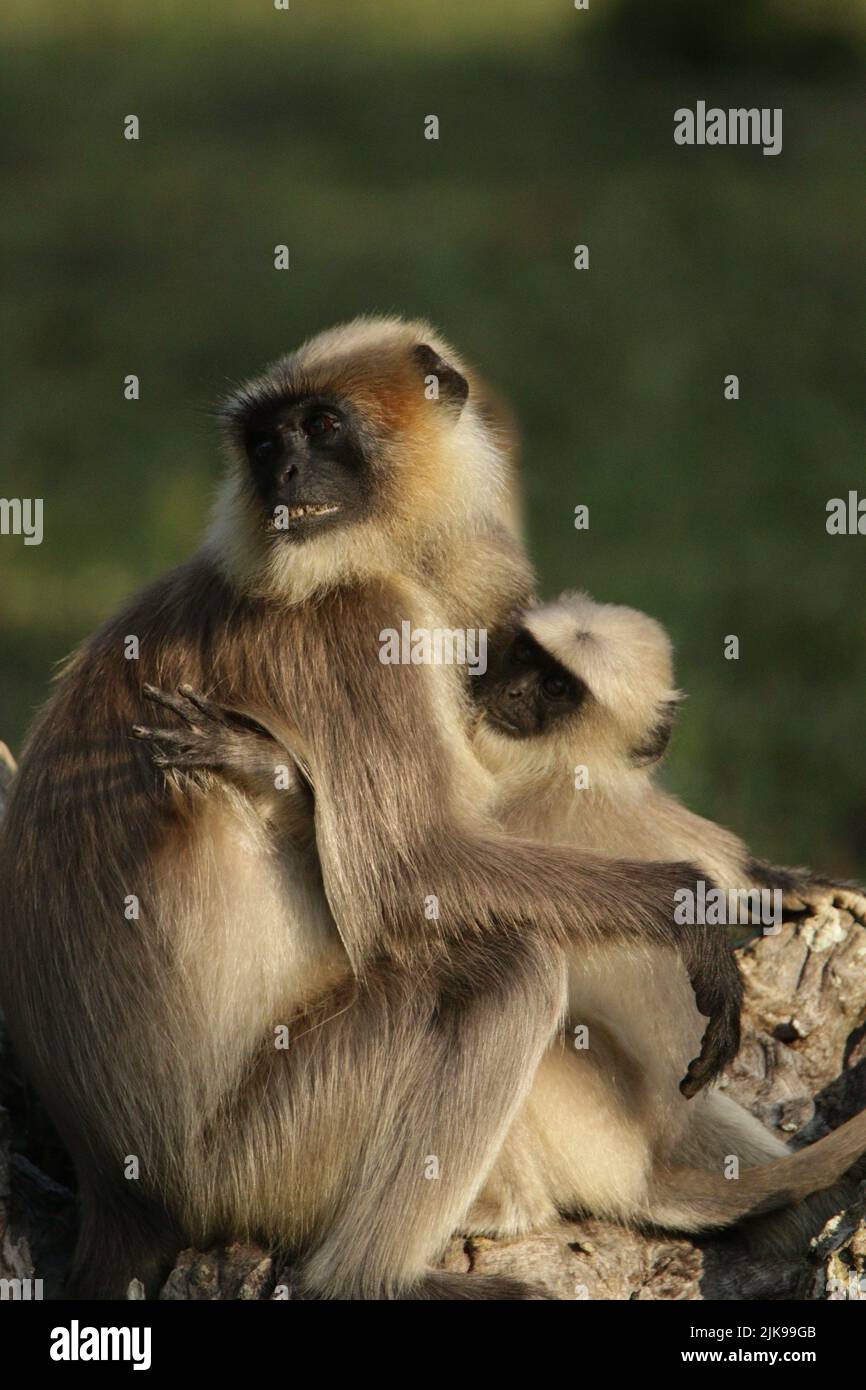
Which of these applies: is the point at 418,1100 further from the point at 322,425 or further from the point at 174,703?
the point at 322,425

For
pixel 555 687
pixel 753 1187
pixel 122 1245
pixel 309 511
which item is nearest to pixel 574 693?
pixel 555 687

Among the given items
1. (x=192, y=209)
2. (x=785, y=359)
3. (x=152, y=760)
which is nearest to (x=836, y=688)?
(x=785, y=359)

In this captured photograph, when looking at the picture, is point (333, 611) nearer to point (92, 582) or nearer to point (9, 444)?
point (92, 582)

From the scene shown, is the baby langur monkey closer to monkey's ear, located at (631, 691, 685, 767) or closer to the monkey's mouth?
monkey's ear, located at (631, 691, 685, 767)

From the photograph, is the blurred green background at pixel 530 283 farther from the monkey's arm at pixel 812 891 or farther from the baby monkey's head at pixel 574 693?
the baby monkey's head at pixel 574 693

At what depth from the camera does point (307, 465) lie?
414cm

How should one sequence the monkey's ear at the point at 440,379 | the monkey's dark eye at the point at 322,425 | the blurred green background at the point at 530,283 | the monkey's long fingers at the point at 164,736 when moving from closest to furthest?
the monkey's long fingers at the point at 164,736 < the monkey's dark eye at the point at 322,425 < the monkey's ear at the point at 440,379 < the blurred green background at the point at 530,283

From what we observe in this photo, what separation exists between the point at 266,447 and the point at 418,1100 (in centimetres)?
140

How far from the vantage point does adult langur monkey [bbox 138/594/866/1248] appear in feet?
13.0

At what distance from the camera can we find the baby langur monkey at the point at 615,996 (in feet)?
13.4

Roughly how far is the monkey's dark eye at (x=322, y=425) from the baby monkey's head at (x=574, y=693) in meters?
0.63

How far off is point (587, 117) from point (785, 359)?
3723 mm

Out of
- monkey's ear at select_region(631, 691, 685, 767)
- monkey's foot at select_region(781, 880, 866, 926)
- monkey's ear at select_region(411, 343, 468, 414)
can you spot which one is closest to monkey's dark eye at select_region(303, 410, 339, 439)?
monkey's ear at select_region(411, 343, 468, 414)

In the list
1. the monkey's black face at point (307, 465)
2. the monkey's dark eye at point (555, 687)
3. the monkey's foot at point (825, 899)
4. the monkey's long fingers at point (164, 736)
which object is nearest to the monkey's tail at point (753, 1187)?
the monkey's foot at point (825, 899)
